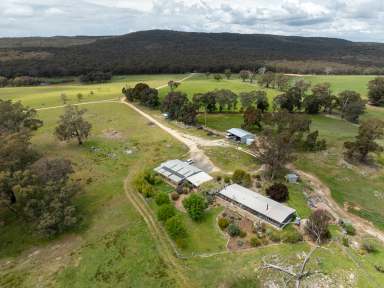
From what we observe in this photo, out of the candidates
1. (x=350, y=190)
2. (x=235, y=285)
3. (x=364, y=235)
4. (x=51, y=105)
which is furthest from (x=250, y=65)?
(x=235, y=285)

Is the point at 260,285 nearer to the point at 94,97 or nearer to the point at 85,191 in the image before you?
the point at 85,191

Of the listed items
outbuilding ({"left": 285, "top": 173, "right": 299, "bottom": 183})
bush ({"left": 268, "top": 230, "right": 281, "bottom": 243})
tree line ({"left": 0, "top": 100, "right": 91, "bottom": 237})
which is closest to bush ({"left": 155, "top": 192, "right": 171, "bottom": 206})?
tree line ({"left": 0, "top": 100, "right": 91, "bottom": 237})

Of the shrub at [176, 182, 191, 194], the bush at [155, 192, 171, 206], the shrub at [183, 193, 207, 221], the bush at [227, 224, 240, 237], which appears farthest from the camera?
the shrub at [176, 182, 191, 194]

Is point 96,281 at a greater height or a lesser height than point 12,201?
lesser

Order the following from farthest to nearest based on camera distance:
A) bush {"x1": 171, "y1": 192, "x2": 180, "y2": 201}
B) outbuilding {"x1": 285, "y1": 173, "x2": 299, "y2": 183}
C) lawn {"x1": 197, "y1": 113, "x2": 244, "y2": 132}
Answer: lawn {"x1": 197, "y1": 113, "x2": 244, "y2": 132} < outbuilding {"x1": 285, "y1": 173, "x2": 299, "y2": 183} < bush {"x1": 171, "y1": 192, "x2": 180, "y2": 201}

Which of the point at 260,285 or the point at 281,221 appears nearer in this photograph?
the point at 260,285

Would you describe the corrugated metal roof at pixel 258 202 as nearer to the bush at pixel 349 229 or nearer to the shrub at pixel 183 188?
the shrub at pixel 183 188

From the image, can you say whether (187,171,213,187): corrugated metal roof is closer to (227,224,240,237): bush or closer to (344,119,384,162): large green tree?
(227,224,240,237): bush
